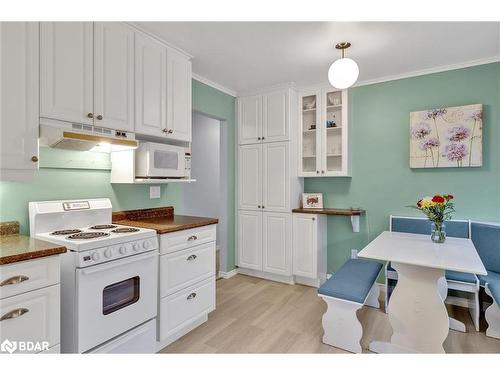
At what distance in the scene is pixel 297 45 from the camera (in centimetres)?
249

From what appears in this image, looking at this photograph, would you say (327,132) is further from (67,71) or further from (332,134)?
(67,71)

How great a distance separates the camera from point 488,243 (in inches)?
102

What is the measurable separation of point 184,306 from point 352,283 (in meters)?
1.37

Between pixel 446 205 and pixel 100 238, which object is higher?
pixel 446 205

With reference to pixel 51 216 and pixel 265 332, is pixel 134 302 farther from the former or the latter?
pixel 265 332

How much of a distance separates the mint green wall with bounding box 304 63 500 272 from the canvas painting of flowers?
9 centimetres

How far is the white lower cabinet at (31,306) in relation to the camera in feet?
4.34

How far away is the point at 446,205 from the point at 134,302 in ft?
8.19

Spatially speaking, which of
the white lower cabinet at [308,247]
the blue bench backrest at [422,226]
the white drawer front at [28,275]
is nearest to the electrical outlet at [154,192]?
the white drawer front at [28,275]

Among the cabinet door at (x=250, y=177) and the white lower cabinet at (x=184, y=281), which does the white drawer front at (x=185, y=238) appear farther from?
the cabinet door at (x=250, y=177)

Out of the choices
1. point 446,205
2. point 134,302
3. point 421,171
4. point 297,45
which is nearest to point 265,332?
point 134,302

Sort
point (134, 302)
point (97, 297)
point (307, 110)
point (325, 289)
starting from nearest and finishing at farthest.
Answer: point (97, 297), point (134, 302), point (325, 289), point (307, 110)

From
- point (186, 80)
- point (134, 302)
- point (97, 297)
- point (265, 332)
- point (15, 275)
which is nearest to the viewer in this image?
point (15, 275)

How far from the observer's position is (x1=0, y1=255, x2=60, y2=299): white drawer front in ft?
4.32
